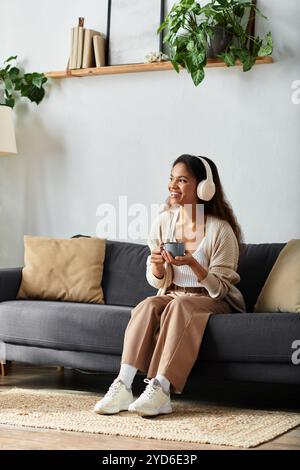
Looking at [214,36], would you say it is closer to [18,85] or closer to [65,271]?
[18,85]

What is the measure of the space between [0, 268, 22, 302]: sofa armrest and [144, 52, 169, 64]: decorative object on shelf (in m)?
1.37

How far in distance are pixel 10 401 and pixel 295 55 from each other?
7.45 ft

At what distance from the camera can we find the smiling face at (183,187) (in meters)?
4.05

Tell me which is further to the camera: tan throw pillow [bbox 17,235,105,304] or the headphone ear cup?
tan throw pillow [bbox 17,235,105,304]

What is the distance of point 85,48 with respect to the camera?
5195 millimetres

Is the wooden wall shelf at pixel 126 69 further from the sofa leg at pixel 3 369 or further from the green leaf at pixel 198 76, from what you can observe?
the sofa leg at pixel 3 369

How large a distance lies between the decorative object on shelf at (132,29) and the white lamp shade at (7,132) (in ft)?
2.13

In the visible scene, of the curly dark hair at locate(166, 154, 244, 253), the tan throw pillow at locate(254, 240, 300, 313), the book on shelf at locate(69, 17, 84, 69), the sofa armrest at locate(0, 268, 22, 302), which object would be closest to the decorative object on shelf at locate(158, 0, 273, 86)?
the book on shelf at locate(69, 17, 84, 69)

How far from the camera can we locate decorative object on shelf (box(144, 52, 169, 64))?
16.3 feet

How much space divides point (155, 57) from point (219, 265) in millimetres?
1540

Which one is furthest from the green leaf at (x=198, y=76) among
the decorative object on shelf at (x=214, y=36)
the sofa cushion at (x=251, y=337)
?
the sofa cushion at (x=251, y=337)

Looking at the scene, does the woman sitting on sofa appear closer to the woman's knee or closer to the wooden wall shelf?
the woman's knee

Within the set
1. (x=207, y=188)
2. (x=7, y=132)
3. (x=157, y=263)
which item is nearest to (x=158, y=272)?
(x=157, y=263)
